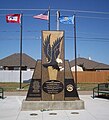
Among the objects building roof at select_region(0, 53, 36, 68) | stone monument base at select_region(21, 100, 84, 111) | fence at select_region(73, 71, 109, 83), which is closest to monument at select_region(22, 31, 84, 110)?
stone monument base at select_region(21, 100, 84, 111)

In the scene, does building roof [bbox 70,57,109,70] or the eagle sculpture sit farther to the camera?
building roof [bbox 70,57,109,70]

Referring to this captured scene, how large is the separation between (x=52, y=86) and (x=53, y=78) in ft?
1.20

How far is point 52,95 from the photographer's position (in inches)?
465

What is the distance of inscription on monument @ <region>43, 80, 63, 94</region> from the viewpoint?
38.9 ft

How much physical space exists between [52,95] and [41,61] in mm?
1630

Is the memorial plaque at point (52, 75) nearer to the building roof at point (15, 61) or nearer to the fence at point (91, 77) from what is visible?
the fence at point (91, 77)

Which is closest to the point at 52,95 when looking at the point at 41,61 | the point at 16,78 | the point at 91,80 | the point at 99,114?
the point at 41,61

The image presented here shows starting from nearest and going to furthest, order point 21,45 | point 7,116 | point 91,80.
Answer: point 7,116 → point 21,45 → point 91,80

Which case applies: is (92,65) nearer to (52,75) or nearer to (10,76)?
(10,76)

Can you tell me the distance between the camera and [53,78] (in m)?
12.0

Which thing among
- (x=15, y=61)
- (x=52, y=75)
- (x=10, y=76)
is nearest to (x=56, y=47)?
(x=52, y=75)

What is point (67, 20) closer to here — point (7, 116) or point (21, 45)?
point (21, 45)

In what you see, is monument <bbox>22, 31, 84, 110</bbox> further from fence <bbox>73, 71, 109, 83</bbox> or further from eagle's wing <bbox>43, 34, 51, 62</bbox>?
fence <bbox>73, 71, 109, 83</bbox>

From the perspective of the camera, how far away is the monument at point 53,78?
11750mm
